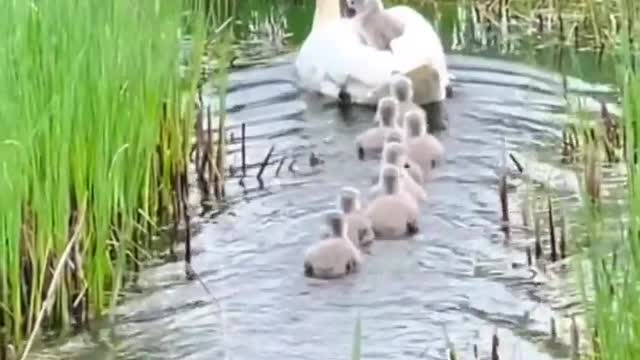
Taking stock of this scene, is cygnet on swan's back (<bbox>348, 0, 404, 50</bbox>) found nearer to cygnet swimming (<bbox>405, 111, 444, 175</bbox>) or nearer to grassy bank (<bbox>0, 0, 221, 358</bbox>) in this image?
cygnet swimming (<bbox>405, 111, 444, 175</bbox>)

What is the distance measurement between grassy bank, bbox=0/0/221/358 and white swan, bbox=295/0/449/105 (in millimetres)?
1953

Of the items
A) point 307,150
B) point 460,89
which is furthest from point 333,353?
point 460,89

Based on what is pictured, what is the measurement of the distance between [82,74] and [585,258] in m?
1.58

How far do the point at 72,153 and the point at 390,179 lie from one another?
1.33 metres

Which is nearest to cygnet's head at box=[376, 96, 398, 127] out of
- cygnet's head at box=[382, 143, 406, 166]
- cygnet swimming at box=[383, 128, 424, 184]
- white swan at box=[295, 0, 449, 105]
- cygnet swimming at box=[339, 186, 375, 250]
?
cygnet swimming at box=[383, 128, 424, 184]

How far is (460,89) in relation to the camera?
7258mm

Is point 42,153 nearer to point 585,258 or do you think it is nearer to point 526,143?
point 585,258

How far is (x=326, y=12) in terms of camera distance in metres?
7.57

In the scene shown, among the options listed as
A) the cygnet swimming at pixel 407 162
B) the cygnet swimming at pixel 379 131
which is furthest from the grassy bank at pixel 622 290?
the cygnet swimming at pixel 379 131

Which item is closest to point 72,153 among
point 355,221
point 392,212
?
point 355,221

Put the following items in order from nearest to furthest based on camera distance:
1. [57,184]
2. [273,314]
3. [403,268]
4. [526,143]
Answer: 1. [57,184]
2. [273,314]
3. [403,268]
4. [526,143]

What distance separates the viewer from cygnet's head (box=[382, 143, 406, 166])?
5613 millimetres

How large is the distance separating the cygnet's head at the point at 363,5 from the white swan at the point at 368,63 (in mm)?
73

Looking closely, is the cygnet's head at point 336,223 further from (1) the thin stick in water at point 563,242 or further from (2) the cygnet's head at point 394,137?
(2) the cygnet's head at point 394,137
